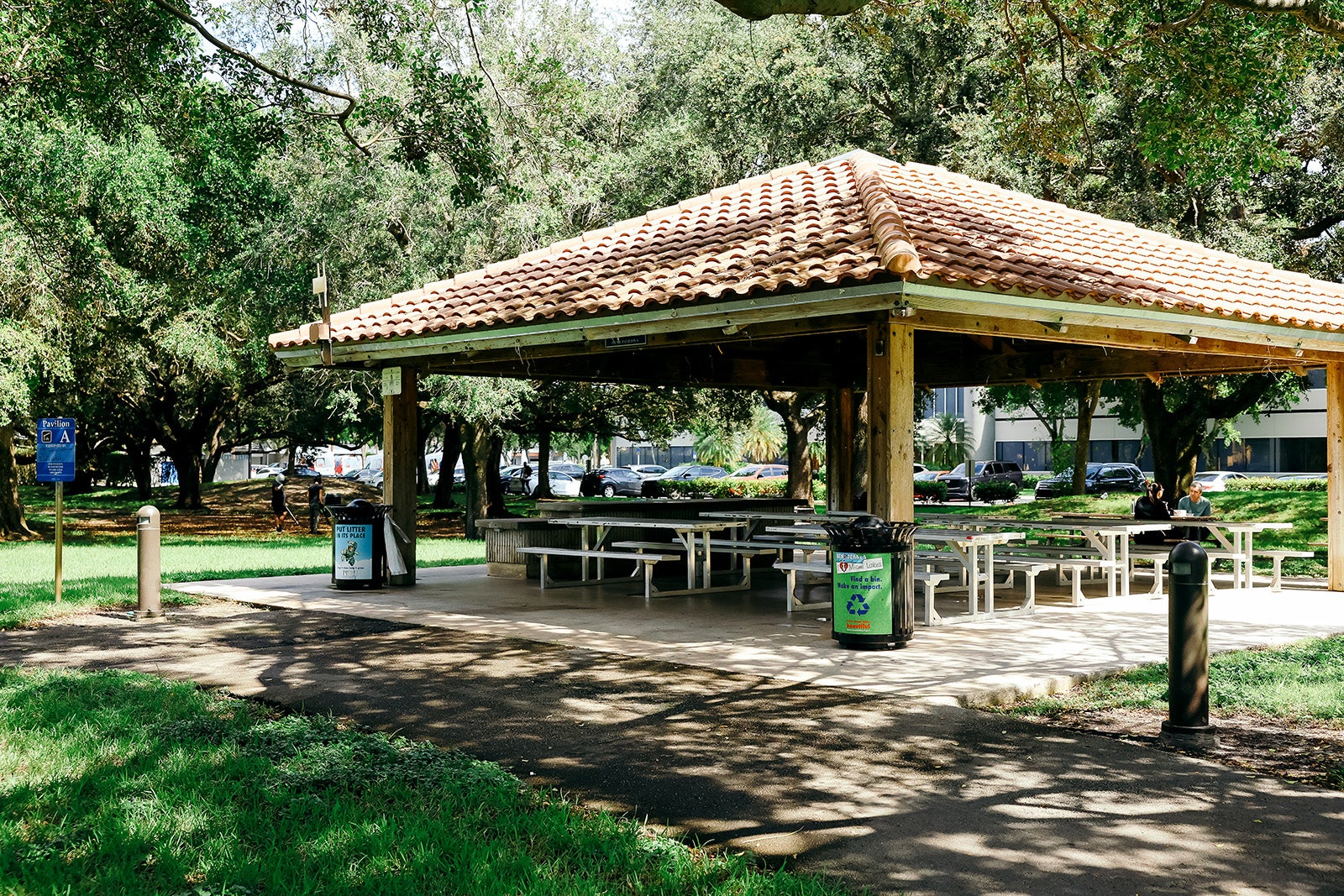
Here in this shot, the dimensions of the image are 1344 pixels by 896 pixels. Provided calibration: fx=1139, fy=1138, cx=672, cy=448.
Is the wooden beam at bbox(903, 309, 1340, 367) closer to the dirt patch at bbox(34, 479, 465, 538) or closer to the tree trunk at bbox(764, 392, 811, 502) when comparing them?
the tree trunk at bbox(764, 392, 811, 502)

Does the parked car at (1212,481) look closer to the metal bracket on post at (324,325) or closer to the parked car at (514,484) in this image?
the parked car at (514,484)

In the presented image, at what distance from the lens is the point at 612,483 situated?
50.3 meters

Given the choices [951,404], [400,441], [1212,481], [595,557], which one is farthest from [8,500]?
[951,404]

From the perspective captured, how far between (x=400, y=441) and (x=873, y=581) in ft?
22.5

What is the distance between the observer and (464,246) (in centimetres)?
2050

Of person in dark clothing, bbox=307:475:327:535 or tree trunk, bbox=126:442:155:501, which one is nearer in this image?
person in dark clothing, bbox=307:475:327:535

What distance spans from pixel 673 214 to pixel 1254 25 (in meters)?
6.31

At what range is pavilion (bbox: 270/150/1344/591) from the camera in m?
9.28

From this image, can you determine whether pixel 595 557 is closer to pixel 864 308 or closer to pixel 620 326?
pixel 620 326

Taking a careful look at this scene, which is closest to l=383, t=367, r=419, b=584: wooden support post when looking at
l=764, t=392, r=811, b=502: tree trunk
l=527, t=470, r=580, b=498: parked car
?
l=764, t=392, r=811, b=502: tree trunk

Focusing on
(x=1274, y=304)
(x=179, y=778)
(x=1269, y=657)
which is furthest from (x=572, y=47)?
(x=179, y=778)

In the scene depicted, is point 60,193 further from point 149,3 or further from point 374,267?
point 149,3

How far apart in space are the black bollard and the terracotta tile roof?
291cm

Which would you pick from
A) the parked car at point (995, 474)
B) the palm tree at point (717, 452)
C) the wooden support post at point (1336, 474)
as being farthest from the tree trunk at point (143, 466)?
the wooden support post at point (1336, 474)
